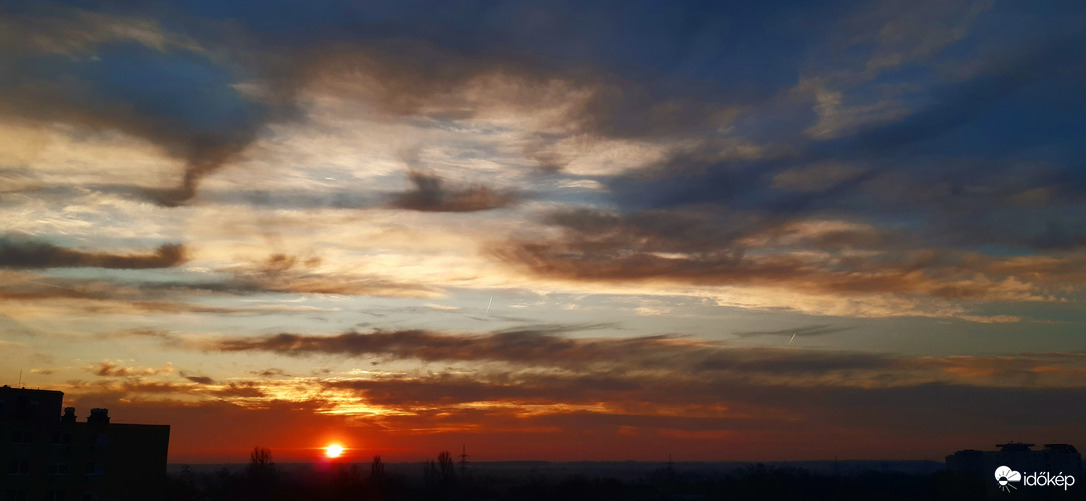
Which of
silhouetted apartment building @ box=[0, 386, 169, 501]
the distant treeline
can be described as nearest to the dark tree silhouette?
the distant treeline

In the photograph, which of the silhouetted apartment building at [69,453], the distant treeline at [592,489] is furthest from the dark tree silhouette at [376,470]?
the silhouetted apartment building at [69,453]

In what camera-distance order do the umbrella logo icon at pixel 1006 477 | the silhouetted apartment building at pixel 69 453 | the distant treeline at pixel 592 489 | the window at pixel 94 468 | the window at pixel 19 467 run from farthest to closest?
the umbrella logo icon at pixel 1006 477
the distant treeline at pixel 592 489
the window at pixel 94 468
the silhouetted apartment building at pixel 69 453
the window at pixel 19 467

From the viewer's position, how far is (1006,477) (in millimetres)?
168000

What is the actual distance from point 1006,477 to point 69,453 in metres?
181

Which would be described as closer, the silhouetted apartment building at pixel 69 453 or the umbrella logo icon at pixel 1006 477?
the silhouetted apartment building at pixel 69 453

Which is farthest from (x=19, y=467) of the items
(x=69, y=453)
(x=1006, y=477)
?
(x=1006, y=477)

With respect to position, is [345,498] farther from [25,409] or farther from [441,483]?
[25,409]

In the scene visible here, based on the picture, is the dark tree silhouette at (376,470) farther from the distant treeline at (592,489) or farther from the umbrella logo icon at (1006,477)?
the umbrella logo icon at (1006,477)

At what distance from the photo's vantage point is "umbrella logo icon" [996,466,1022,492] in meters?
Result: 159

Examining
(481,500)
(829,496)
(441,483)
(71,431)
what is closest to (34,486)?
(71,431)

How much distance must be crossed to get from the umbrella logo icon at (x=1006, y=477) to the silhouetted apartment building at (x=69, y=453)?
16078 cm

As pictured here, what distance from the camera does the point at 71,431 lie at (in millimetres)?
77000

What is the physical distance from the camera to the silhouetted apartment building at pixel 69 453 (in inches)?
2874

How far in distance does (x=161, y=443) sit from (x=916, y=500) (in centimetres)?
13985
